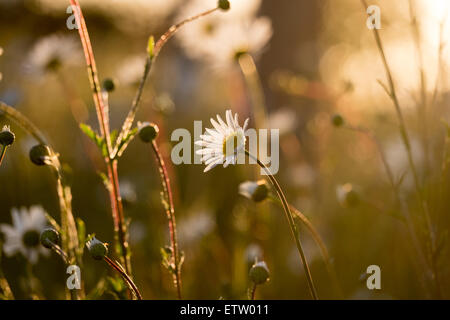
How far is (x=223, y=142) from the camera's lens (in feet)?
2.65

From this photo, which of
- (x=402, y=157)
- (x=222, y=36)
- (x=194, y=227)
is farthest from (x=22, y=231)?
(x=402, y=157)

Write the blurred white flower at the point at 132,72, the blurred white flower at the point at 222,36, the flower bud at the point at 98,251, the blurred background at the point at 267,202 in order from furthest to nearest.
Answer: the blurred white flower at the point at 222,36
the blurred white flower at the point at 132,72
the blurred background at the point at 267,202
the flower bud at the point at 98,251

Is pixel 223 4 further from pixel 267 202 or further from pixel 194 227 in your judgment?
pixel 194 227

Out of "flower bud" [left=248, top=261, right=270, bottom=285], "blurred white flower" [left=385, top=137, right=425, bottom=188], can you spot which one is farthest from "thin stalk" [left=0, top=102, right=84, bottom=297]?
"blurred white flower" [left=385, top=137, right=425, bottom=188]

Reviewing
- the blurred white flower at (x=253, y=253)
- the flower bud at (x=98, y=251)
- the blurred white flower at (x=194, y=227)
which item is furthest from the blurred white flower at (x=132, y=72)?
the flower bud at (x=98, y=251)

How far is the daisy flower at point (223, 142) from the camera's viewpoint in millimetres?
754

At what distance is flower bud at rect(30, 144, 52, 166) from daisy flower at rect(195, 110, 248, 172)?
25 centimetres

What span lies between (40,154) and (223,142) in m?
0.30

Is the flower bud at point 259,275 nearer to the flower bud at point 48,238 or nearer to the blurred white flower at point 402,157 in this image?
the flower bud at point 48,238

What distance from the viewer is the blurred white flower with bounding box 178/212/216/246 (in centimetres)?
159

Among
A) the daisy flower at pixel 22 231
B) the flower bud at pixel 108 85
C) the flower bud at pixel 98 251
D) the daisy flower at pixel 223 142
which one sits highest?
the flower bud at pixel 108 85

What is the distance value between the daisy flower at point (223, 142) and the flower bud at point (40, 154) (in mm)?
253

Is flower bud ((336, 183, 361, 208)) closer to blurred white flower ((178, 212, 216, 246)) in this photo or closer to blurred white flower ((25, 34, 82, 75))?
blurred white flower ((178, 212, 216, 246))
